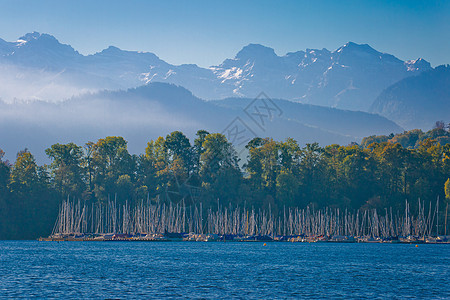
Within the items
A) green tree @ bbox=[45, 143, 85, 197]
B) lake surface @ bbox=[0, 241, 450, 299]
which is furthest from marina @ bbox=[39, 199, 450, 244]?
lake surface @ bbox=[0, 241, 450, 299]

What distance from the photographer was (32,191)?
524 ft

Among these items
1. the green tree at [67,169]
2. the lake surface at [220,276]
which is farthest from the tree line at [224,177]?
the lake surface at [220,276]

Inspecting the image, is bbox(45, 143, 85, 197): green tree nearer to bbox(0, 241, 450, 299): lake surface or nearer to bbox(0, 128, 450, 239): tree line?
bbox(0, 128, 450, 239): tree line

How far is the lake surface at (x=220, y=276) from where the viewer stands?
195 ft

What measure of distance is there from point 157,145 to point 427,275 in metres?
123

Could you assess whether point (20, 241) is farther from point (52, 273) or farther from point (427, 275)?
point (427, 275)

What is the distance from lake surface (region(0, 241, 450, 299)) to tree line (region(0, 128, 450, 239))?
5615 cm

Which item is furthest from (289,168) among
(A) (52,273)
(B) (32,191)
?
(A) (52,273)

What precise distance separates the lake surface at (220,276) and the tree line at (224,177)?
5615 centimetres

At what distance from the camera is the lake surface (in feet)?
195

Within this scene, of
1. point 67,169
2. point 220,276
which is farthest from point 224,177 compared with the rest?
point 220,276

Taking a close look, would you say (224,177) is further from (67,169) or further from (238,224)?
(67,169)

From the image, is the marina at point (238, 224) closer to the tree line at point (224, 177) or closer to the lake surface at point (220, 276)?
the tree line at point (224, 177)

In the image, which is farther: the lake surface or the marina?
the marina
